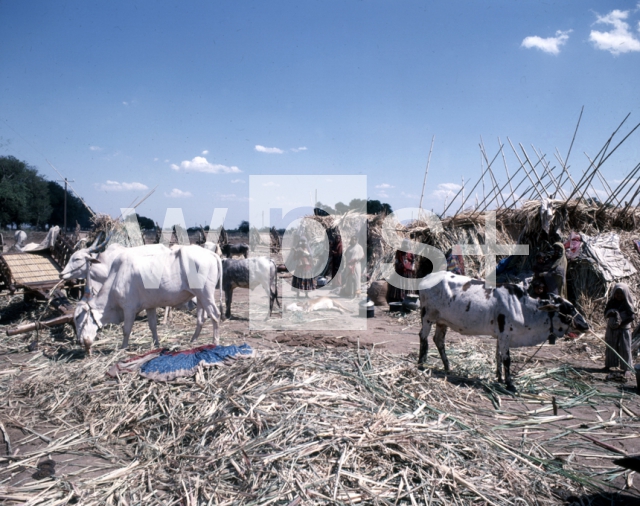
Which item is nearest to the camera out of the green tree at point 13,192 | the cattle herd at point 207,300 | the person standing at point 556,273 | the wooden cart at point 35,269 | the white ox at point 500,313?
the white ox at point 500,313

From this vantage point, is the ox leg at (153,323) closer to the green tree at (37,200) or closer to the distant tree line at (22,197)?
the distant tree line at (22,197)

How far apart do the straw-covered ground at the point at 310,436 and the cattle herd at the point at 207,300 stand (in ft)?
2.54

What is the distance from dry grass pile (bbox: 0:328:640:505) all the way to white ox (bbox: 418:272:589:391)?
2.51 ft

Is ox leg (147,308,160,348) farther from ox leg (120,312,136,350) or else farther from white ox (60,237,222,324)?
white ox (60,237,222,324)

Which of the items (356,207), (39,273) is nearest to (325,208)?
(356,207)

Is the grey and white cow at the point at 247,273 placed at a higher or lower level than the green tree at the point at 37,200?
lower

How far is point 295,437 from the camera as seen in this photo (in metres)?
3.79

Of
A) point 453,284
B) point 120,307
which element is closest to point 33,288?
point 120,307

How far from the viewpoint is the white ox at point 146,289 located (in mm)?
6871

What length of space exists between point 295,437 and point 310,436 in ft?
0.46

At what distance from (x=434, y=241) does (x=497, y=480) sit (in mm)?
10668

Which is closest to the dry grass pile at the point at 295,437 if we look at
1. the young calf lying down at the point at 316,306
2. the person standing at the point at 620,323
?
the person standing at the point at 620,323

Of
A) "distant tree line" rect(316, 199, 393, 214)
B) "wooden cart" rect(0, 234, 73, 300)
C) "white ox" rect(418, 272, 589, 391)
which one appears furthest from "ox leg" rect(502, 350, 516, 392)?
"distant tree line" rect(316, 199, 393, 214)

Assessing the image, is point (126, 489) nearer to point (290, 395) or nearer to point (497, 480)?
point (290, 395)
